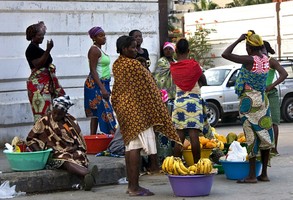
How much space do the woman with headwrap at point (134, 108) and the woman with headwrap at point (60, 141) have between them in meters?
0.76

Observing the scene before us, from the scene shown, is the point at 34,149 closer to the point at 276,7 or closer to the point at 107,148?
the point at 107,148

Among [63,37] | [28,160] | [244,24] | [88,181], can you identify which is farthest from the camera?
[244,24]

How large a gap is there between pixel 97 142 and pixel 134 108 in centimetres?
258

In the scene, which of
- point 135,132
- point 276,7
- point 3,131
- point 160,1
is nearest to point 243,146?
point 135,132

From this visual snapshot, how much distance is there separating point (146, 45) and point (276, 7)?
15417 mm

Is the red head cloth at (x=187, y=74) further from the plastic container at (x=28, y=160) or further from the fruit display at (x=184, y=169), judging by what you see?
the plastic container at (x=28, y=160)

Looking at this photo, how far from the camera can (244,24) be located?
1160 inches

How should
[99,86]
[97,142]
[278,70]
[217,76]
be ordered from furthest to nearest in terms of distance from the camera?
[217,76]
[99,86]
[97,142]
[278,70]

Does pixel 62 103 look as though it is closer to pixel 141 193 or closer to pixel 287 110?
pixel 141 193

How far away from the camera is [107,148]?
33.9 ft

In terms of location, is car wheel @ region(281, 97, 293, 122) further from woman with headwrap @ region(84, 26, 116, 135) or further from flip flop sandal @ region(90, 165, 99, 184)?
flip flop sandal @ region(90, 165, 99, 184)

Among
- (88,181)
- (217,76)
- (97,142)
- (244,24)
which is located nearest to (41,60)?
(97,142)

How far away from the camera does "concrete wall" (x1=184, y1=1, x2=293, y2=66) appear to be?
91.1 feet

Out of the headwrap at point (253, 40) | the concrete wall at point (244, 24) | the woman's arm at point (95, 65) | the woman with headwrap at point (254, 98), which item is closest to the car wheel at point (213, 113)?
the concrete wall at point (244, 24)
